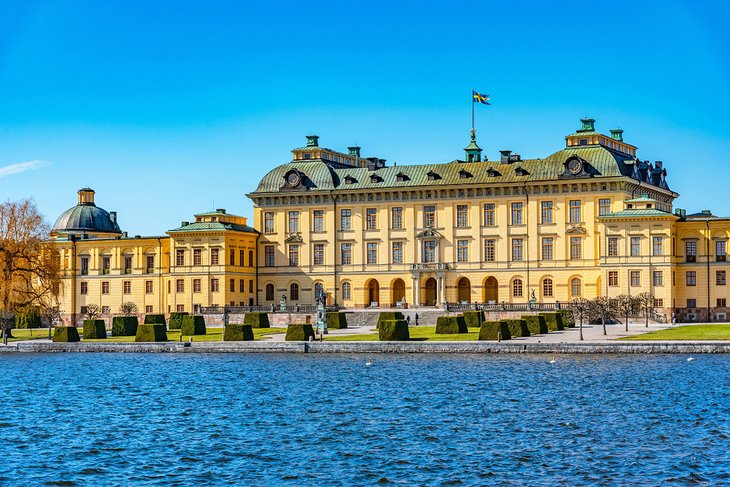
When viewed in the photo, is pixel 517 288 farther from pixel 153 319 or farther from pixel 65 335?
pixel 65 335

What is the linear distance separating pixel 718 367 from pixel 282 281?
180 feet

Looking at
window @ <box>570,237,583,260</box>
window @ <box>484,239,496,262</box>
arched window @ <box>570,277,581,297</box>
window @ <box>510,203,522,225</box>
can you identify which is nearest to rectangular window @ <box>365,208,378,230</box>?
window @ <box>484,239,496,262</box>

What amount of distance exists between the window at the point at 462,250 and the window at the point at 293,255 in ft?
47.1

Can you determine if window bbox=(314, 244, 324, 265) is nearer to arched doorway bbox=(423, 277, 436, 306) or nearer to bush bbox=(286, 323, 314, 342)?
arched doorway bbox=(423, 277, 436, 306)

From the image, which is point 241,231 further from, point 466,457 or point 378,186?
point 466,457

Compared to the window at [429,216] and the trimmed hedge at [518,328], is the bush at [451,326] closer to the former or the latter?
the trimmed hedge at [518,328]

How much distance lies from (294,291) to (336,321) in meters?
18.6

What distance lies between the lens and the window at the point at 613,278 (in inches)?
3378

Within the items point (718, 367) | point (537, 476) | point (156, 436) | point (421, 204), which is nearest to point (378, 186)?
point (421, 204)

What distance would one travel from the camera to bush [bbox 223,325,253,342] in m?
70.4

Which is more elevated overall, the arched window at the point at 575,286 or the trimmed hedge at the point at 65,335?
the arched window at the point at 575,286

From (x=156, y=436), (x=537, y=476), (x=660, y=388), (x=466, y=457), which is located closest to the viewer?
(x=537, y=476)

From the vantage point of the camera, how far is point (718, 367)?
5078cm

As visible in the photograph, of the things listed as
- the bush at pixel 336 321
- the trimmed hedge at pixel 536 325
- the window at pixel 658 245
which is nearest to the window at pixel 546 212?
the window at pixel 658 245
